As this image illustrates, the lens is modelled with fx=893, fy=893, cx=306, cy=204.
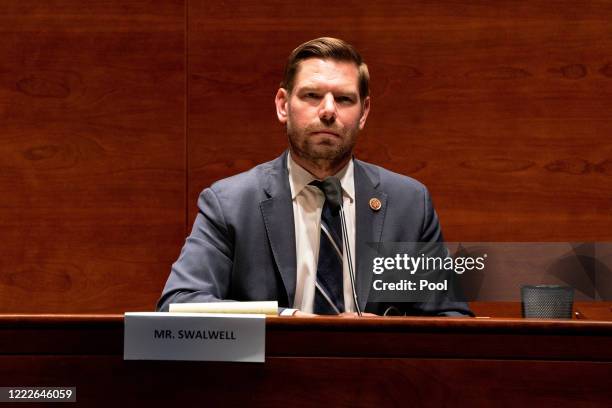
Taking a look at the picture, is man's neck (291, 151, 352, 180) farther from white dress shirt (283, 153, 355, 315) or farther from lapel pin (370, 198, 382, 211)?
lapel pin (370, 198, 382, 211)

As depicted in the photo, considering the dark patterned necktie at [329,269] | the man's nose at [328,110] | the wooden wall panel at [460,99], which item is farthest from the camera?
the wooden wall panel at [460,99]

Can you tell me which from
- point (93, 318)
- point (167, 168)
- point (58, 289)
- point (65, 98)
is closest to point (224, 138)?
point (167, 168)

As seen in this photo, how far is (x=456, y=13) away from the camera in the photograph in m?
2.90

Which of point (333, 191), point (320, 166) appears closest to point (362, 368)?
point (333, 191)

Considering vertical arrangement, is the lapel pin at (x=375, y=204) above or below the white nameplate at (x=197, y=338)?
above

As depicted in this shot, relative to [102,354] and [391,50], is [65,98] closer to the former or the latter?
[391,50]

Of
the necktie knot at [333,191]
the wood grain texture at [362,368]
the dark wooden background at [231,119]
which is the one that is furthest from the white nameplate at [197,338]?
the dark wooden background at [231,119]

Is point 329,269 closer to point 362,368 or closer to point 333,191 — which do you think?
point 333,191

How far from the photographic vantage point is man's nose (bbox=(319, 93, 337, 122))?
2141mm

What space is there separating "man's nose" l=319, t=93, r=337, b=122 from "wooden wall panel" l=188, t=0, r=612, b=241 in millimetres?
778

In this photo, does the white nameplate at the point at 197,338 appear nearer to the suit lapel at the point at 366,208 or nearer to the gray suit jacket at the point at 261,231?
the gray suit jacket at the point at 261,231

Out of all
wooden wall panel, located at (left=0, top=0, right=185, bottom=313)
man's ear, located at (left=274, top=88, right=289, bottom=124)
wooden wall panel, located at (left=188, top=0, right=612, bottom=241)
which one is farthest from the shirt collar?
wooden wall panel, located at (left=0, top=0, right=185, bottom=313)

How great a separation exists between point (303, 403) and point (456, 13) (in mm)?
1897

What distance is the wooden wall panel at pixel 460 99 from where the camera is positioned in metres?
2.90
